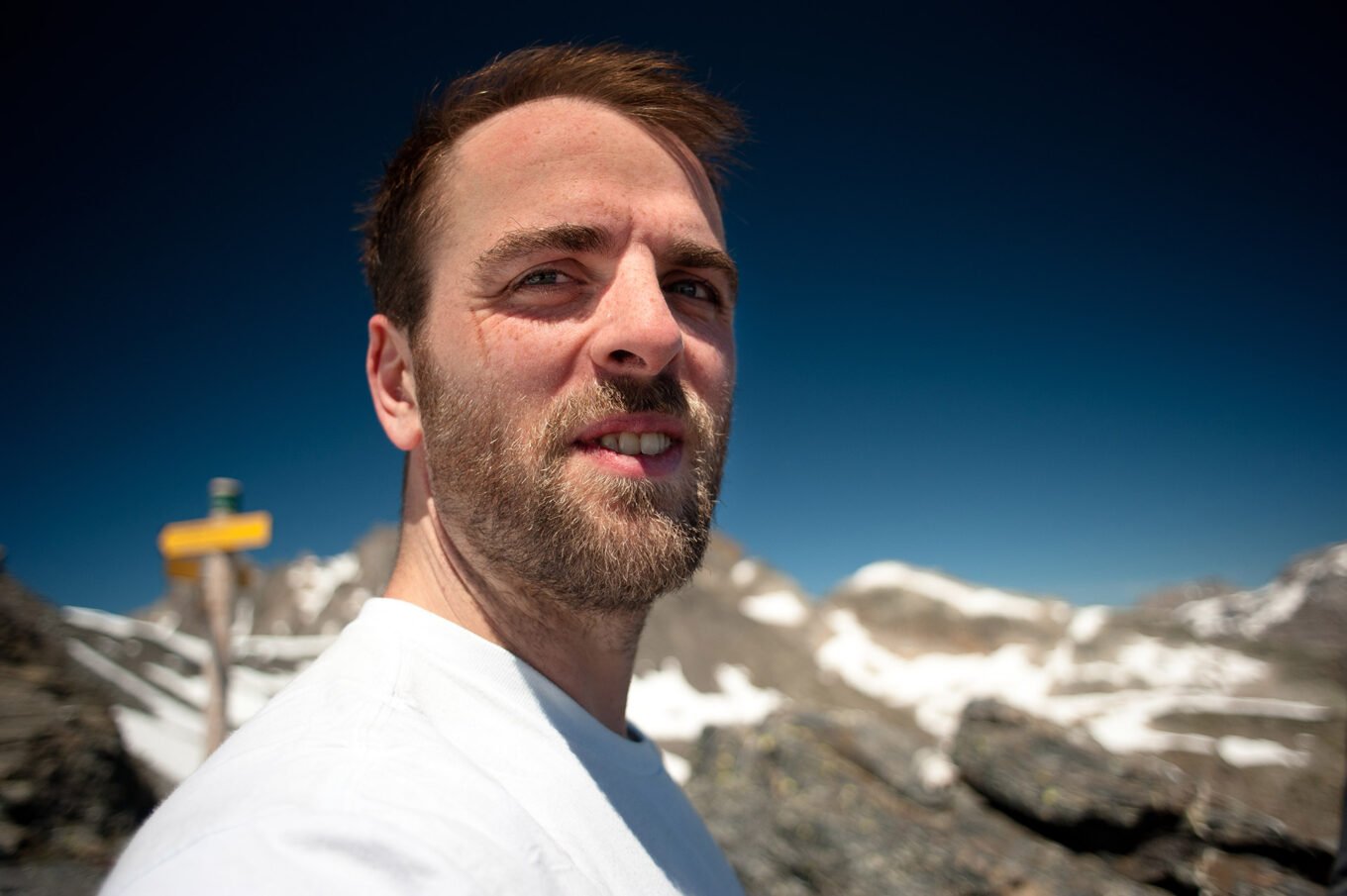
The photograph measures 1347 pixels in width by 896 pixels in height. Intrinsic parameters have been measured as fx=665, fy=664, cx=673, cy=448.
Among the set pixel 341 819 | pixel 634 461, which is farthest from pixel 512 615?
pixel 341 819

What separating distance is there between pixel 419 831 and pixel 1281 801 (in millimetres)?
37459

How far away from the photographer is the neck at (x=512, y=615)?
2090mm

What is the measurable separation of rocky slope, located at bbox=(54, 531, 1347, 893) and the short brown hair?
5.73 feet

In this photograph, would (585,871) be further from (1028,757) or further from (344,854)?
(1028,757)

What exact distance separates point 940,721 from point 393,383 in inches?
2755

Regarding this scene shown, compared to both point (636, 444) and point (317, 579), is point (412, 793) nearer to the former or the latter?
point (636, 444)

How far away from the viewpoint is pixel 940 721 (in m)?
62.1

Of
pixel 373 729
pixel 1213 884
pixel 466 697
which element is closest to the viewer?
pixel 373 729

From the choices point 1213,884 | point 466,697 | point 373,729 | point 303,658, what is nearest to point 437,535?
point 466,697

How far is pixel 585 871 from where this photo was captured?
1.58m

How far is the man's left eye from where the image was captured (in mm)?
2510

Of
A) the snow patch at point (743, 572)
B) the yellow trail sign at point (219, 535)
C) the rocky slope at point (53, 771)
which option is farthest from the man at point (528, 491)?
the snow patch at point (743, 572)

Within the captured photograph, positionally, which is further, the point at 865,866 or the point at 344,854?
the point at 865,866

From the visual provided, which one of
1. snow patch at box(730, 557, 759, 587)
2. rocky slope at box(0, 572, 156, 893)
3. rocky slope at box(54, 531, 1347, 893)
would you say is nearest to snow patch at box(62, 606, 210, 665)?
rocky slope at box(54, 531, 1347, 893)
